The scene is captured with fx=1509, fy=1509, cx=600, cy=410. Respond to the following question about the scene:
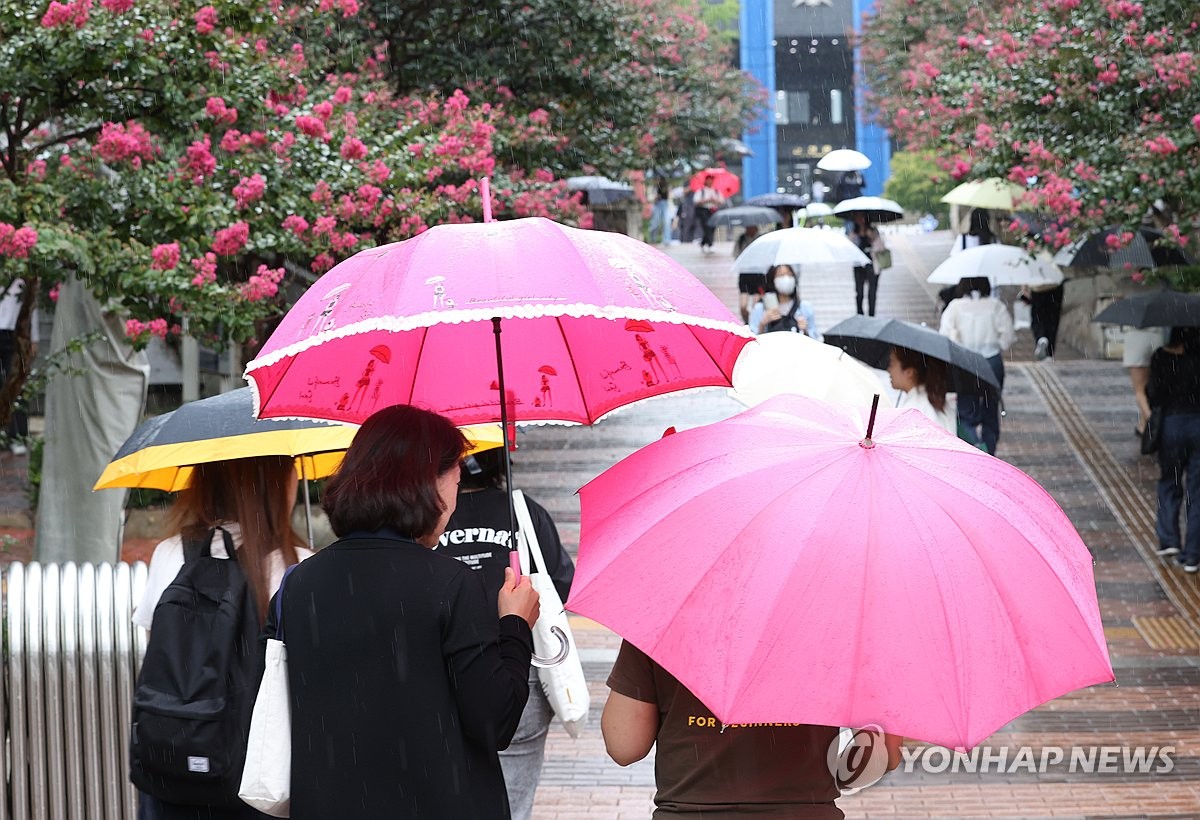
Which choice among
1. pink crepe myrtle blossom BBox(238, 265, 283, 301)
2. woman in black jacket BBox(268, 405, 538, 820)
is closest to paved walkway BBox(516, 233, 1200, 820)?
woman in black jacket BBox(268, 405, 538, 820)

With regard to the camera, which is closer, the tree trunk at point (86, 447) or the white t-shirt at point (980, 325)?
the tree trunk at point (86, 447)

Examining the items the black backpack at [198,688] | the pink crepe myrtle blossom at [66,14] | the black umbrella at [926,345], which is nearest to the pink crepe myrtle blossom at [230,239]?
the pink crepe myrtle blossom at [66,14]

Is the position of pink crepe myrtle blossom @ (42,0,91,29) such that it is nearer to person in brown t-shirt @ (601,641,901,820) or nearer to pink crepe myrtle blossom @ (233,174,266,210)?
pink crepe myrtle blossom @ (233,174,266,210)

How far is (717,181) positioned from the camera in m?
32.0

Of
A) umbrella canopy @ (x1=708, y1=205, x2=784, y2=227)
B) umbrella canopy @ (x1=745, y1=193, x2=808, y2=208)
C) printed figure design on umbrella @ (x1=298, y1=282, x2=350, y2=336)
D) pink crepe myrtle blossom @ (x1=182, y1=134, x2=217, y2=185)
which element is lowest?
printed figure design on umbrella @ (x1=298, y1=282, x2=350, y2=336)

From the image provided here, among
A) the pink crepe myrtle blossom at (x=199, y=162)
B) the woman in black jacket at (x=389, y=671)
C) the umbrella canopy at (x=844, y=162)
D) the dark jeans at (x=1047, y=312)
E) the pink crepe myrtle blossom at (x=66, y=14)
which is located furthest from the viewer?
the umbrella canopy at (x=844, y=162)

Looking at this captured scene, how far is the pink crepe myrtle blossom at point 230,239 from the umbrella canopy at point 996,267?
26.2 ft

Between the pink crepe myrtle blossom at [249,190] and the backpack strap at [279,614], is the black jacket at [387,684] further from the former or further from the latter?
the pink crepe myrtle blossom at [249,190]

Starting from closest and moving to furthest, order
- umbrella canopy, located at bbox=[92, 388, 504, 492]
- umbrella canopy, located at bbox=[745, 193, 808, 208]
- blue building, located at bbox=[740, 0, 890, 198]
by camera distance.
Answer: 1. umbrella canopy, located at bbox=[92, 388, 504, 492]
2. umbrella canopy, located at bbox=[745, 193, 808, 208]
3. blue building, located at bbox=[740, 0, 890, 198]

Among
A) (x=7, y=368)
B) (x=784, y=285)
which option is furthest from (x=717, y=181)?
(x=7, y=368)

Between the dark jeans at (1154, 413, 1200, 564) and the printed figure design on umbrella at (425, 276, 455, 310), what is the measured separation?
7.67 m

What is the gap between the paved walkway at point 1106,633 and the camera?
6.47 m

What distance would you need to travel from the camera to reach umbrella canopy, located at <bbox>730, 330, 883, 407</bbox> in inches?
259

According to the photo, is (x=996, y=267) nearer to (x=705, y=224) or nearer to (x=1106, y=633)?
(x=1106, y=633)
